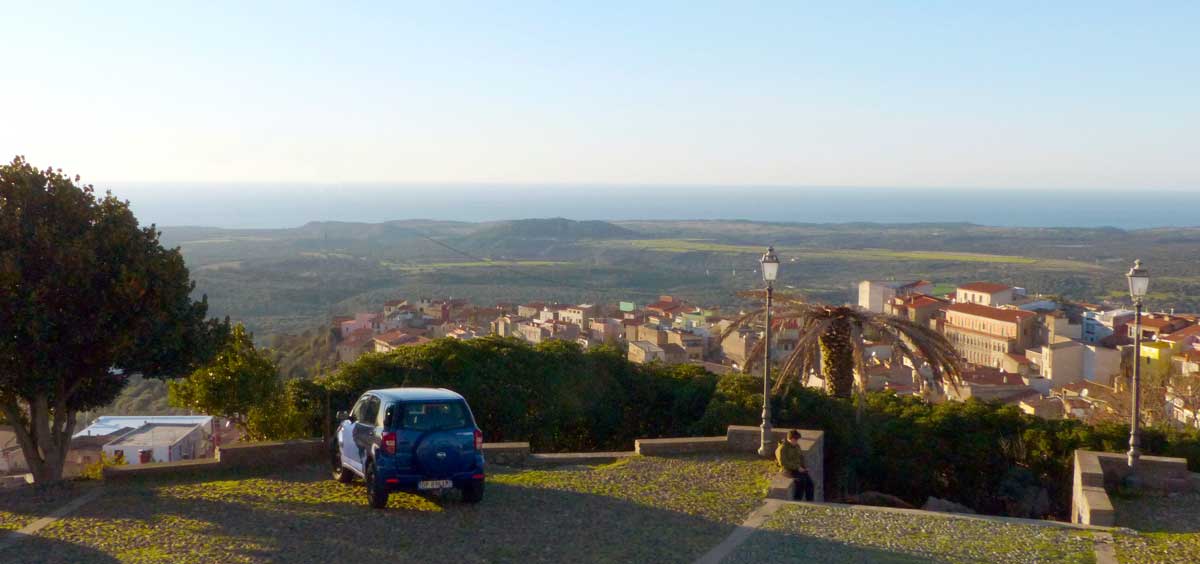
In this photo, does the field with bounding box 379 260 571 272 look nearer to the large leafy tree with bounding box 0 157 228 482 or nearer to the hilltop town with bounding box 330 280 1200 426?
the hilltop town with bounding box 330 280 1200 426

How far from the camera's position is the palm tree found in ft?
55.0

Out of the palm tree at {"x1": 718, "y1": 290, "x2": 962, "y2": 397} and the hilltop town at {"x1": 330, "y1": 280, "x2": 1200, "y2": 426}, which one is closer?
the palm tree at {"x1": 718, "y1": 290, "x2": 962, "y2": 397}

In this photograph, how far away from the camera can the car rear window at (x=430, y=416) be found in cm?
1028

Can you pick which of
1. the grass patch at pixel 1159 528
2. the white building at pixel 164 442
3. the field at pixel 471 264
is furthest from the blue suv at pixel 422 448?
the field at pixel 471 264

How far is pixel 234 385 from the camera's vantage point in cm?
1491

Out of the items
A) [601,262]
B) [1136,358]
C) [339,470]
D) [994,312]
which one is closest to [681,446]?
[339,470]

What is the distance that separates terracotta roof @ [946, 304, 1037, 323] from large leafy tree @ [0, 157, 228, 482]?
4683 cm

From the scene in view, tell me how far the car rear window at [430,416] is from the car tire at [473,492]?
632 millimetres

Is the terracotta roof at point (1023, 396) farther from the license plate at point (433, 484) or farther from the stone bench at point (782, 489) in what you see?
the license plate at point (433, 484)

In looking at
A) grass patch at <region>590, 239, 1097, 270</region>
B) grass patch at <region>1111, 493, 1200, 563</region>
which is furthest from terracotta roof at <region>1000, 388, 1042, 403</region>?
grass patch at <region>590, 239, 1097, 270</region>

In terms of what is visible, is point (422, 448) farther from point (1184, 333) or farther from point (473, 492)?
point (1184, 333)

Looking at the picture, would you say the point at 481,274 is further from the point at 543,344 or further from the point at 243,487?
the point at 243,487

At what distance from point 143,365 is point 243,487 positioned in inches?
73.4

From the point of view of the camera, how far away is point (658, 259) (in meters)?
123
